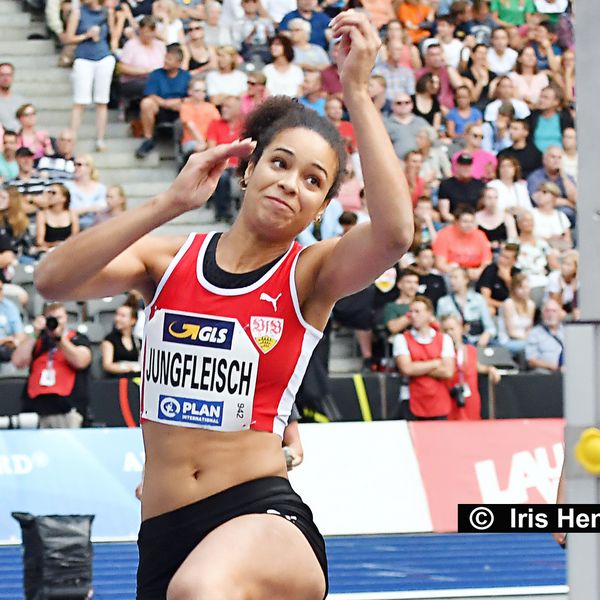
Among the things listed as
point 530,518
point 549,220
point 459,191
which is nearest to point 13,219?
point 459,191

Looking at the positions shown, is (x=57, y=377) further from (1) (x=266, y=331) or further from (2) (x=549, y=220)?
(1) (x=266, y=331)

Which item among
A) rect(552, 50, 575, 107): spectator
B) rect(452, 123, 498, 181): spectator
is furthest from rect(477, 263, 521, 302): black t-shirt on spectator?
rect(552, 50, 575, 107): spectator

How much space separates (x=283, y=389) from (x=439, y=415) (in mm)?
8271

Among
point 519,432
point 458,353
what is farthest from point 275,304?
point 458,353

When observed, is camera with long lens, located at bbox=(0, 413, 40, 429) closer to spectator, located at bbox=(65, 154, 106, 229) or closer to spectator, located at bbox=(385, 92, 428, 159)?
spectator, located at bbox=(65, 154, 106, 229)

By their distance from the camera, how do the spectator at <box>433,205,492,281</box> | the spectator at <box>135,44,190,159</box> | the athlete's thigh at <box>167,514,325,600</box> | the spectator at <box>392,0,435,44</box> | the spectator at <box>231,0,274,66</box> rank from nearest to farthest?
the athlete's thigh at <box>167,514,325,600</box> < the spectator at <box>433,205,492,281</box> < the spectator at <box>135,44,190,159</box> < the spectator at <box>231,0,274,66</box> < the spectator at <box>392,0,435,44</box>

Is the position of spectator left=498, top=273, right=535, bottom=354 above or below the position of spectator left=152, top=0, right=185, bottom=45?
below

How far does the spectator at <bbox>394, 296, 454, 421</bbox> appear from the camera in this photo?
12.1 metres

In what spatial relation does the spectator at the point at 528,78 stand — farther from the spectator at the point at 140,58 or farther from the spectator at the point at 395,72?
the spectator at the point at 140,58

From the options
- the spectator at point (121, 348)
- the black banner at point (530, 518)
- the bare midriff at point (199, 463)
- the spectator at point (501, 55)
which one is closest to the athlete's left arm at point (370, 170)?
the bare midriff at point (199, 463)

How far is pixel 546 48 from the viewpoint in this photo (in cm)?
1717

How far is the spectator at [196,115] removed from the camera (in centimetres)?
1441

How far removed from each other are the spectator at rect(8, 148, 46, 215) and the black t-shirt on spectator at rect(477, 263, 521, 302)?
4.52 metres

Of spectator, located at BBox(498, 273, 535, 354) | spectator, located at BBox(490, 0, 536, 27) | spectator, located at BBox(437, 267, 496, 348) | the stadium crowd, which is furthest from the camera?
spectator, located at BBox(490, 0, 536, 27)
